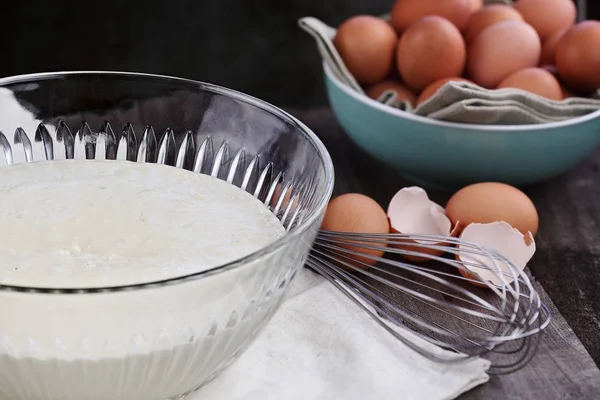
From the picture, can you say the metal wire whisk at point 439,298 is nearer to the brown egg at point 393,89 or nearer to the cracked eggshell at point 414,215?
the cracked eggshell at point 414,215

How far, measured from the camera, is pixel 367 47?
1148mm

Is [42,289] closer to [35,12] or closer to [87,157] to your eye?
[87,157]

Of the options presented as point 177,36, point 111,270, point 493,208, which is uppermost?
point 111,270

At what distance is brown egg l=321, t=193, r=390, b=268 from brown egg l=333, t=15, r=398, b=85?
29 cm

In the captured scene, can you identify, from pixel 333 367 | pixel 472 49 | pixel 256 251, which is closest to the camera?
pixel 256 251

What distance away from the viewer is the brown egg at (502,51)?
1102 mm

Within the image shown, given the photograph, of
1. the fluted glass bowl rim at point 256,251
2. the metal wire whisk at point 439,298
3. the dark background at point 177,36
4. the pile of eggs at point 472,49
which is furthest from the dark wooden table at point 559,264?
the dark background at point 177,36

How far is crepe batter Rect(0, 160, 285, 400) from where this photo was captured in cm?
56

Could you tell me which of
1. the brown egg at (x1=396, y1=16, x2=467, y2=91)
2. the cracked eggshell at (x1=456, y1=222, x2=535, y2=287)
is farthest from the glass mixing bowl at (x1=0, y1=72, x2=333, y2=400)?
the brown egg at (x1=396, y1=16, x2=467, y2=91)

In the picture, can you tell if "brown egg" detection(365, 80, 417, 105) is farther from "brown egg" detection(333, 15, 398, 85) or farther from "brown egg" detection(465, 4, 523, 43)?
"brown egg" detection(465, 4, 523, 43)

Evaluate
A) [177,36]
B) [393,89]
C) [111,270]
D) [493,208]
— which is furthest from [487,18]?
[177,36]

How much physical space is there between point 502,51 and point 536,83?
0.22 ft

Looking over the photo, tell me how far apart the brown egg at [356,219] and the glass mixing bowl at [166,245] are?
0.11 m

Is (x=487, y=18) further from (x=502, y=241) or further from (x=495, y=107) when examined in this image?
(x=502, y=241)
